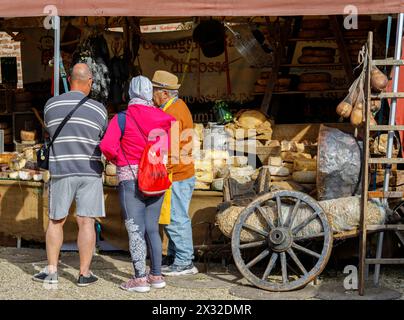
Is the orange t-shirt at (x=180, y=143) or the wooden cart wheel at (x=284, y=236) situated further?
the orange t-shirt at (x=180, y=143)

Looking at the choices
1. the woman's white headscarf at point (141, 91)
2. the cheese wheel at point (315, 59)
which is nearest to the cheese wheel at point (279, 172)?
the woman's white headscarf at point (141, 91)

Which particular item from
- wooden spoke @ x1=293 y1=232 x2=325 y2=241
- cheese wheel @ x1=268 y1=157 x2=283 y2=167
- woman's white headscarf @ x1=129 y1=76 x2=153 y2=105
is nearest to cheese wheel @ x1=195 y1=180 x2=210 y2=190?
cheese wheel @ x1=268 y1=157 x2=283 y2=167

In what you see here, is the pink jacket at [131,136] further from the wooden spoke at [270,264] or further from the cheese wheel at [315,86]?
the cheese wheel at [315,86]

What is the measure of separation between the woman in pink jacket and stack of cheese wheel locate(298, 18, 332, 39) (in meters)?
3.48

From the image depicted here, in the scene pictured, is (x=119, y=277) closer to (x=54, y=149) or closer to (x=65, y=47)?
(x=54, y=149)

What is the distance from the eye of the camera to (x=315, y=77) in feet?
29.4

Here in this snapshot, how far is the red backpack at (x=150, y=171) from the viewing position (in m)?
5.70

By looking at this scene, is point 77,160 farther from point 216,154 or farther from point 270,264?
point 216,154

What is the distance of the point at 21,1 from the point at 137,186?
2.06 meters

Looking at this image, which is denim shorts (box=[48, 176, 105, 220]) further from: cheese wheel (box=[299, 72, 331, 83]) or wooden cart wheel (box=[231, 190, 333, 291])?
cheese wheel (box=[299, 72, 331, 83])

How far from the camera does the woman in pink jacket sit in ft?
18.9

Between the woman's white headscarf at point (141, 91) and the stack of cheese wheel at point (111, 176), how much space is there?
1.57 m

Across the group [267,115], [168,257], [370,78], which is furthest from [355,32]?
[168,257]

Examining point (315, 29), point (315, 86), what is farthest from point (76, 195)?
point (315, 29)
